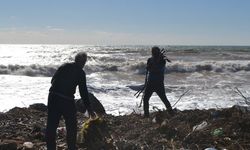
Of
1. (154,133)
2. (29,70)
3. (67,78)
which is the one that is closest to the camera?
(67,78)

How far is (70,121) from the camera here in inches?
255

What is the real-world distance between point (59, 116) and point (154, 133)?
1.74 m

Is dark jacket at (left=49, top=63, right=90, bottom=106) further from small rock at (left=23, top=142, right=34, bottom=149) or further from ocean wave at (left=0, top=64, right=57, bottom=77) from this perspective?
ocean wave at (left=0, top=64, right=57, bottom=77)

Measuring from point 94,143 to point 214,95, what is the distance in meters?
12.3

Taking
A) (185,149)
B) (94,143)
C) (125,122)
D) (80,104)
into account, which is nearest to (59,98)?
(94,143)

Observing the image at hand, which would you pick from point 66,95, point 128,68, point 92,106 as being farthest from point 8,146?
point 128,68

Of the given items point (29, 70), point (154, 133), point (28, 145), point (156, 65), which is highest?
point (156, 65)

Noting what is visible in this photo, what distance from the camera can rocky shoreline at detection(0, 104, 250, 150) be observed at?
6.75m

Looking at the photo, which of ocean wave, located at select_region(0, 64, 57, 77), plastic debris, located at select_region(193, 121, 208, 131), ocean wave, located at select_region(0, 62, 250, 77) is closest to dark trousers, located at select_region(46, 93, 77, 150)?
plastic debris, located at select_region(193, 121, 208, 131)

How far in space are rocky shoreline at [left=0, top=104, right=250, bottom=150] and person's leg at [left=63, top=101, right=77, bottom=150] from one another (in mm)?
466

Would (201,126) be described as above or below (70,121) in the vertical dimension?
below

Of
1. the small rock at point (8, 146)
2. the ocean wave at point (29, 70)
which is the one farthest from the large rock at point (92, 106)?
the ocean wave at point (29, 70)

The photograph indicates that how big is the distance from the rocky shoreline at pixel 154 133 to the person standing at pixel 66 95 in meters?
0.60

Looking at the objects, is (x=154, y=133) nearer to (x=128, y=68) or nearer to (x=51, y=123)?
(x=51, y=123)
